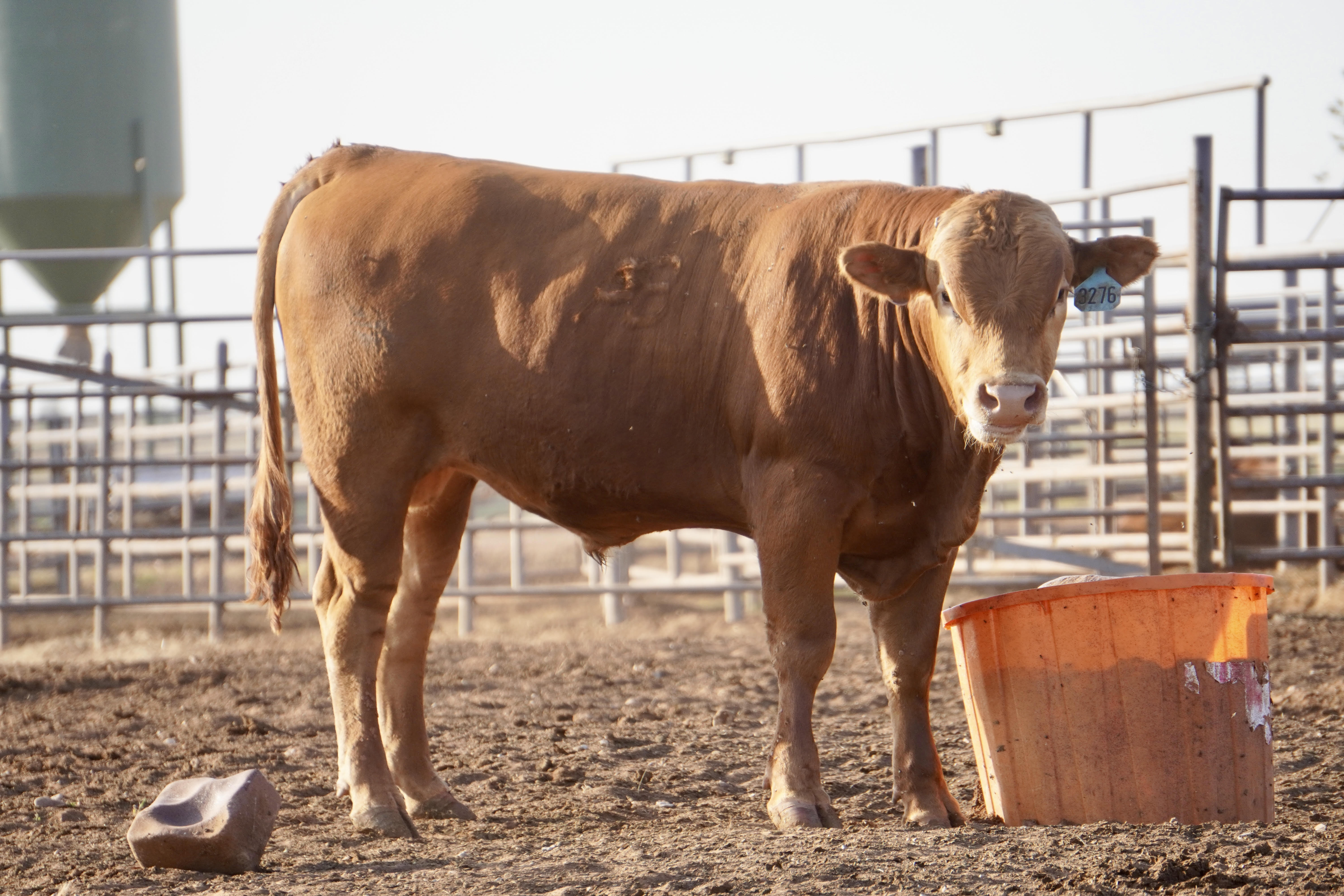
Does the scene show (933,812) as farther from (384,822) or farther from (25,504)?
(25,504)

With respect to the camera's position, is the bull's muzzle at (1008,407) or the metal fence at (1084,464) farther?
the metal fence at (1084,464)

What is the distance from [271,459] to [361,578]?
25.3 inches

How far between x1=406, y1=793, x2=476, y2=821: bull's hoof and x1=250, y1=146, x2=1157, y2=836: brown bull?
0.05 feet

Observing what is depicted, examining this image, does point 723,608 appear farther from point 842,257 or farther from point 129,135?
point 129,135

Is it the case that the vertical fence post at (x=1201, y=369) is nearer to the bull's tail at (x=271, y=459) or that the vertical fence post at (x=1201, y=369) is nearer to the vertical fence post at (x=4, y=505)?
the bull's tail at (x=271, y=459)

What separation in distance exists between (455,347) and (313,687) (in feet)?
9.23

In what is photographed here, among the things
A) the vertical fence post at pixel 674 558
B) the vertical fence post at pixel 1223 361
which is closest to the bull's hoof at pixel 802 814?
the vertical fence post at pixel 1223 361

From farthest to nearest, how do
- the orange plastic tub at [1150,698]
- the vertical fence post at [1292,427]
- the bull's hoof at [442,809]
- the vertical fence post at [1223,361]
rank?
the vertical fence post at [1292,427] → the vertical fence post at [1223,361] → the bull's hoof at [442,809] → the orange plastic tub at [1150,698]

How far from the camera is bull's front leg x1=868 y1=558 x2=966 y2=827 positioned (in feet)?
12.5

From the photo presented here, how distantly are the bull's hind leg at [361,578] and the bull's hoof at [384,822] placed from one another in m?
0.19

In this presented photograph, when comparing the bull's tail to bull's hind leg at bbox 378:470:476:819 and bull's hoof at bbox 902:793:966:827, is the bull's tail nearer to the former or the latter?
bull's hind leg at bbox 378:470:476:819

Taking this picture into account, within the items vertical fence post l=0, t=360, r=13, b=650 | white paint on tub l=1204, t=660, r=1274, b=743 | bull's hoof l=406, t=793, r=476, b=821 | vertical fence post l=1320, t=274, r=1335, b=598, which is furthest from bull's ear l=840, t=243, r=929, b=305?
vertical fence post l=0, t=360, r=13, b=650

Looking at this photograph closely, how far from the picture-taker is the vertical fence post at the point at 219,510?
28.6 feet

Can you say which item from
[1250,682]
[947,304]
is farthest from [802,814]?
[947,304]
